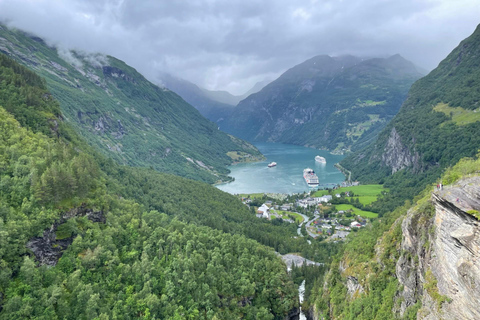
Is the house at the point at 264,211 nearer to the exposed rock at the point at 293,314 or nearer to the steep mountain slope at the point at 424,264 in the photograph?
the exposed rock at the point at 293,314

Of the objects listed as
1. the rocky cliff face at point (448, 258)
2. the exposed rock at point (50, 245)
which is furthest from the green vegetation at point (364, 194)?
the exposed rock at point (50, 245)

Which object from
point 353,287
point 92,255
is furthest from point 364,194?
point 92,255

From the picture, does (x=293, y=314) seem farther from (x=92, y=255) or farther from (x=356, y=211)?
(x=356, y=211)

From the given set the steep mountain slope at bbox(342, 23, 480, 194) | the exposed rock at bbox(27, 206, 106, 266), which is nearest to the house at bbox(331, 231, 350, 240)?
the steep mountain slope at bbox(342, 23, 480, 194)

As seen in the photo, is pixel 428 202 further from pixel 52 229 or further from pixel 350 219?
pixel 350 219

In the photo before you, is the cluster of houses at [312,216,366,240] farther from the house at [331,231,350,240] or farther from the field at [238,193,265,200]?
the field at [238,193,265,200]
